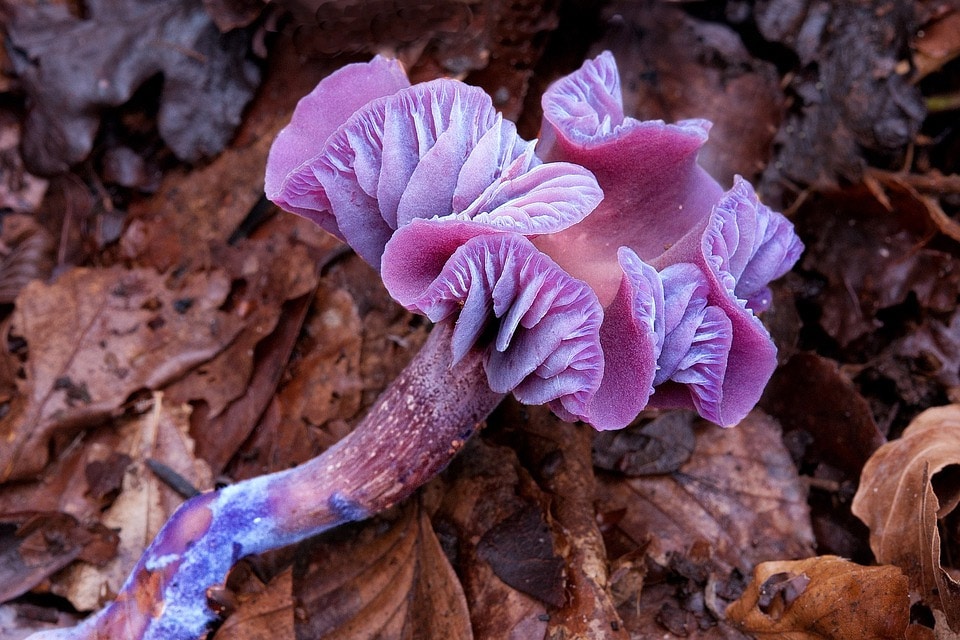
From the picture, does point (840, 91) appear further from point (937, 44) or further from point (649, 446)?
point (649, 446)

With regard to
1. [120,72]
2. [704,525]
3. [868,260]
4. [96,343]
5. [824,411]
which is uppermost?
[120,72]

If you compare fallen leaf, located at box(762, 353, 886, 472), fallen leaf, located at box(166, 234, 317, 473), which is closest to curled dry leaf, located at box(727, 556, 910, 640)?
fallen leaf, located at box(762, 353, 886, 472)

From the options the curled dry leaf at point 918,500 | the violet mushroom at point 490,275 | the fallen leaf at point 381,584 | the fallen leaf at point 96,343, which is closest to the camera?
the violet mushroom at point 490,275

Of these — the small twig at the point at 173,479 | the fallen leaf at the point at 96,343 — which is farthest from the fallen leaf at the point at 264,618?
the fallen leaf at the point at 96,343

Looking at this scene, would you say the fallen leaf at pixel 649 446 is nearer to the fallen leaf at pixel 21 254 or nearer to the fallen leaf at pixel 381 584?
the fallen leaf at pixel 381 584

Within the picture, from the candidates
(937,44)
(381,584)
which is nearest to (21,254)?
(381,584)

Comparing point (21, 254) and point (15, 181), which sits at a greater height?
point (15, 181)
